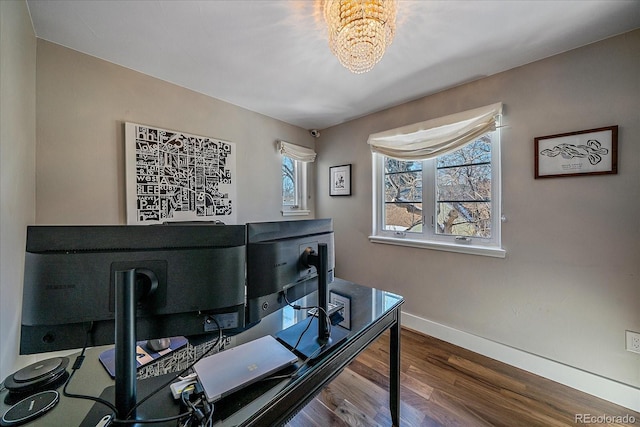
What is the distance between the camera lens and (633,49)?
1420 mm

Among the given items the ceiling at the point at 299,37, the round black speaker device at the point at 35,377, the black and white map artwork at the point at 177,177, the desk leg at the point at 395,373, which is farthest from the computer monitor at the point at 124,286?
the black and white map artwork at the point at 177,177

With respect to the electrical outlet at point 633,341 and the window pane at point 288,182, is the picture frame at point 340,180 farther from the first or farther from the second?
the electrical outlet at point 633,341

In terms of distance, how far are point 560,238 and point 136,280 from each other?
7.99 ft

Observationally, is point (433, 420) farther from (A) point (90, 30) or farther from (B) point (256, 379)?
(A) point (90, 30)

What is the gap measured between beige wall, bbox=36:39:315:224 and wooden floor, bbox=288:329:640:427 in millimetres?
2030

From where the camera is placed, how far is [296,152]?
306 cm

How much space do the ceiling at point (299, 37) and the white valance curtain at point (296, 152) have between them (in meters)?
0.83

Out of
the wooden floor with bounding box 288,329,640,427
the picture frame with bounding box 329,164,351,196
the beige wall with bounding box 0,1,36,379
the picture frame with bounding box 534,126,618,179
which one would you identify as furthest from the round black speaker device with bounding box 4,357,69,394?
the picture frame with bounding box 534,126,618,179

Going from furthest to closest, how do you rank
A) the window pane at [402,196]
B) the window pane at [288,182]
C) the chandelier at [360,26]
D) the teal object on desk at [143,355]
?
the window pane at [288,182], the window pane at [402,196], the chandelier at [360,26], the teal object on desk at [143,355]

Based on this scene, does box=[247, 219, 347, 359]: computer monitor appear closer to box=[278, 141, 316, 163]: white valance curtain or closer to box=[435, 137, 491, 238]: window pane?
box=[435, 137, 491, 238]: window pane

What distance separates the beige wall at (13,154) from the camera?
3.24 ft

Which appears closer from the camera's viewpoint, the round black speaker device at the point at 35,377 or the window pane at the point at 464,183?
the round black speaker device at the point at 35,377

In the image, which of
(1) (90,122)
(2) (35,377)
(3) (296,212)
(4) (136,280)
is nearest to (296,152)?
(3) (296,212)

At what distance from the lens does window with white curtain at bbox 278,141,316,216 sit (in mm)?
3006
